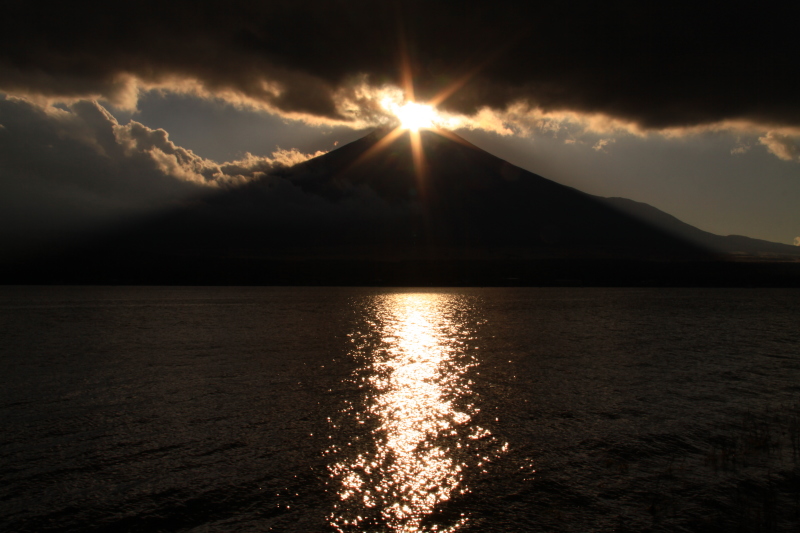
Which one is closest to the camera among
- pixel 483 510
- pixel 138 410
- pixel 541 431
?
pixel 483 510

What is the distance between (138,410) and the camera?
827 inches

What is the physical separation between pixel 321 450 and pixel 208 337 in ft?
127

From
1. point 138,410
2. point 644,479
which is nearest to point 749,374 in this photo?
point 644,479

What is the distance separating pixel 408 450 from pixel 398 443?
768 mm

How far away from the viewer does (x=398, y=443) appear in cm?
1661

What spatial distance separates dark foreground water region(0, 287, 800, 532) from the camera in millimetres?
11586

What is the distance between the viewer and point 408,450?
1591 cm

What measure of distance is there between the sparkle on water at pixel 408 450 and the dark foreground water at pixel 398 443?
71 mm

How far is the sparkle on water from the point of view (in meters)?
11.6

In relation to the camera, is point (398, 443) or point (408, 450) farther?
point (398, 443)

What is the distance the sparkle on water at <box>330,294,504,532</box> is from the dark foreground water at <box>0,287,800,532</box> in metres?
0.07

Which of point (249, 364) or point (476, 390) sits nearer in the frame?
point (476, 390)

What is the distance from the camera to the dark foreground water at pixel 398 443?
Result: 11.6 m

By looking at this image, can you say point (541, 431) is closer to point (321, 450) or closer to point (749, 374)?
point (321, 450)
